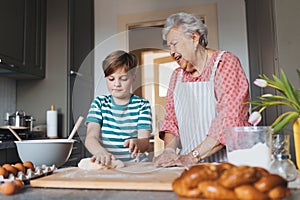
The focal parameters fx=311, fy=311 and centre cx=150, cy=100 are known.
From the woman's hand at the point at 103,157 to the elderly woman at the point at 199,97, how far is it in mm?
175

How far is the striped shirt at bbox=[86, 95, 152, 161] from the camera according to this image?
0.83m

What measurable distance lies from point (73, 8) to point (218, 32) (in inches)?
51.0

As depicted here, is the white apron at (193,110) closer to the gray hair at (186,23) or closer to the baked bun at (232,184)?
the gray hair at (186,23)

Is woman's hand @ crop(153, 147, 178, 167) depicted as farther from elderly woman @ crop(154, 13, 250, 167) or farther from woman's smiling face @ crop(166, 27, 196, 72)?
woman's smiling face @ crop(166, 27, 196, 72)

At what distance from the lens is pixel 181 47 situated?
109cm

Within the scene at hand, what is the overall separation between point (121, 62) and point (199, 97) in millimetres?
322

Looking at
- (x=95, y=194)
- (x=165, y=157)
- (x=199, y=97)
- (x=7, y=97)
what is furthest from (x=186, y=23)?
(x=7, y=97)

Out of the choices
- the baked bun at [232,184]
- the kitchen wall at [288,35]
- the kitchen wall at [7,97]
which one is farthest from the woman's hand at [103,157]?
the kitchen wall at [7,97]

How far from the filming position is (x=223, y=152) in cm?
118

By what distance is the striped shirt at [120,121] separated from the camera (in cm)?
83

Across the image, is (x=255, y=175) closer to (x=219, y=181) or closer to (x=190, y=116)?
(x=219, y=181)

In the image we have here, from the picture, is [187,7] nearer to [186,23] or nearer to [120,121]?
[186,23]

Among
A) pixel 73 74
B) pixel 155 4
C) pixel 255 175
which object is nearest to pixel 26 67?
pixel 73 74

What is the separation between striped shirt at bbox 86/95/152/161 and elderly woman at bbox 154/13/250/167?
0.11m
